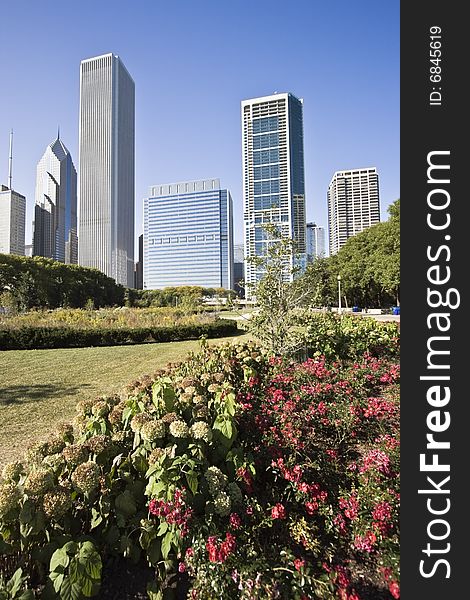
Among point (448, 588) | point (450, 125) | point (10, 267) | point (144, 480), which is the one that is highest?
point (10, 267)

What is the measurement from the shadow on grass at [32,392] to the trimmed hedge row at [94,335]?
5505 mm

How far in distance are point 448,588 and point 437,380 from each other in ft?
2.80

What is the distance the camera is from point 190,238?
115m

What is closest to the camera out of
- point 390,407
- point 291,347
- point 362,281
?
point 390,407

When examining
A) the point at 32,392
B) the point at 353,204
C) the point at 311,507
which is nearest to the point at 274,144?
the point at 353,204

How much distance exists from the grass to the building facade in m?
116

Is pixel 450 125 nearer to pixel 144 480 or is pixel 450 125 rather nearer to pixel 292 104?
pixel 144 480

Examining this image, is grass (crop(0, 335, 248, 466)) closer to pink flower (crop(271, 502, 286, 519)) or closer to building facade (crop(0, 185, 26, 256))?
pink flower (crop(271, 502, 286, 519))

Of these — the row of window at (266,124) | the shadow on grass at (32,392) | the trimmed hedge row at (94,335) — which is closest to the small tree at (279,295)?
the shadow on grass at (32,392)

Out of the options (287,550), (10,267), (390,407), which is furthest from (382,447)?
(10,267)

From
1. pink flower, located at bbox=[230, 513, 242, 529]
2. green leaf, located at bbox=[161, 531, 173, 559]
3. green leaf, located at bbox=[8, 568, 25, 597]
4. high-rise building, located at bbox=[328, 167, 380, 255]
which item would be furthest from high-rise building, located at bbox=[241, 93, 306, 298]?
green leaf, located at bbox=[8, 568, 25, 597]

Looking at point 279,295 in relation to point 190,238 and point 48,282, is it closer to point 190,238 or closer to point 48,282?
point 48,282

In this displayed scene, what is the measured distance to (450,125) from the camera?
1.79m

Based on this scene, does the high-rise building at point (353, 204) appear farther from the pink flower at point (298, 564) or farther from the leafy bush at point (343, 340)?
the pink flower at point (298, 564)
